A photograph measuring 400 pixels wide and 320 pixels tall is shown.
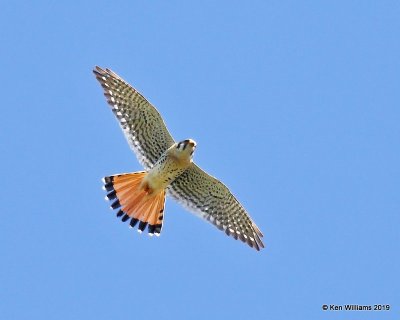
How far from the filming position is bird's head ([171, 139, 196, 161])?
1169cm

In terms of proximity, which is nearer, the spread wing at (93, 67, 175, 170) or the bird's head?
the bird's head

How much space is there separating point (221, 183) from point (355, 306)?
8.80 ft

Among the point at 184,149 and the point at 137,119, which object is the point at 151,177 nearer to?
the point at 184,149

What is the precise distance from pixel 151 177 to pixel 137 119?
0.92m

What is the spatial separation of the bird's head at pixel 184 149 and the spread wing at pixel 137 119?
456mm

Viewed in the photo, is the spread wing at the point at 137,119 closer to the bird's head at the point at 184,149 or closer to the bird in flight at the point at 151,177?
the bird in flight at the point at 151,177

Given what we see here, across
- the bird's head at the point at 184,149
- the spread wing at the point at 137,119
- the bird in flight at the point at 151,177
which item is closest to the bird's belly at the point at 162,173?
the bird in flight at the point at 151,177

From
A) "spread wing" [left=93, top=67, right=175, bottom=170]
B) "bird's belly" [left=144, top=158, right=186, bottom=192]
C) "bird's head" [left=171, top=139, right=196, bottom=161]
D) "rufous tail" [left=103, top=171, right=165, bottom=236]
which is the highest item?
"spread wing" [left=93, top=67, right=175, bottom=170]

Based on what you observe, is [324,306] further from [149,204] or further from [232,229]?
[149,204]

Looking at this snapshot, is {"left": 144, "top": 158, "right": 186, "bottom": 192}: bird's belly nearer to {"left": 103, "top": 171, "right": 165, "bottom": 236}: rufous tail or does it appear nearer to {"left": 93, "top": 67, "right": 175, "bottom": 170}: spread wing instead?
{"left": 103, "top": 171, "right": 165, "bottom": 236}: rufous tail

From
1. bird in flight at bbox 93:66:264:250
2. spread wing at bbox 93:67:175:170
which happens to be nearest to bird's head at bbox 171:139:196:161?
bird in flight at bbox 93:66:264:250

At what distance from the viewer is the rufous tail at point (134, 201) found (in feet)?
39.7

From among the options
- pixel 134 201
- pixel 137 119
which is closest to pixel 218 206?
pixel 134 201

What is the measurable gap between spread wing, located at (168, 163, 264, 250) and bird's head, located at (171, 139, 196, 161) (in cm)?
68
